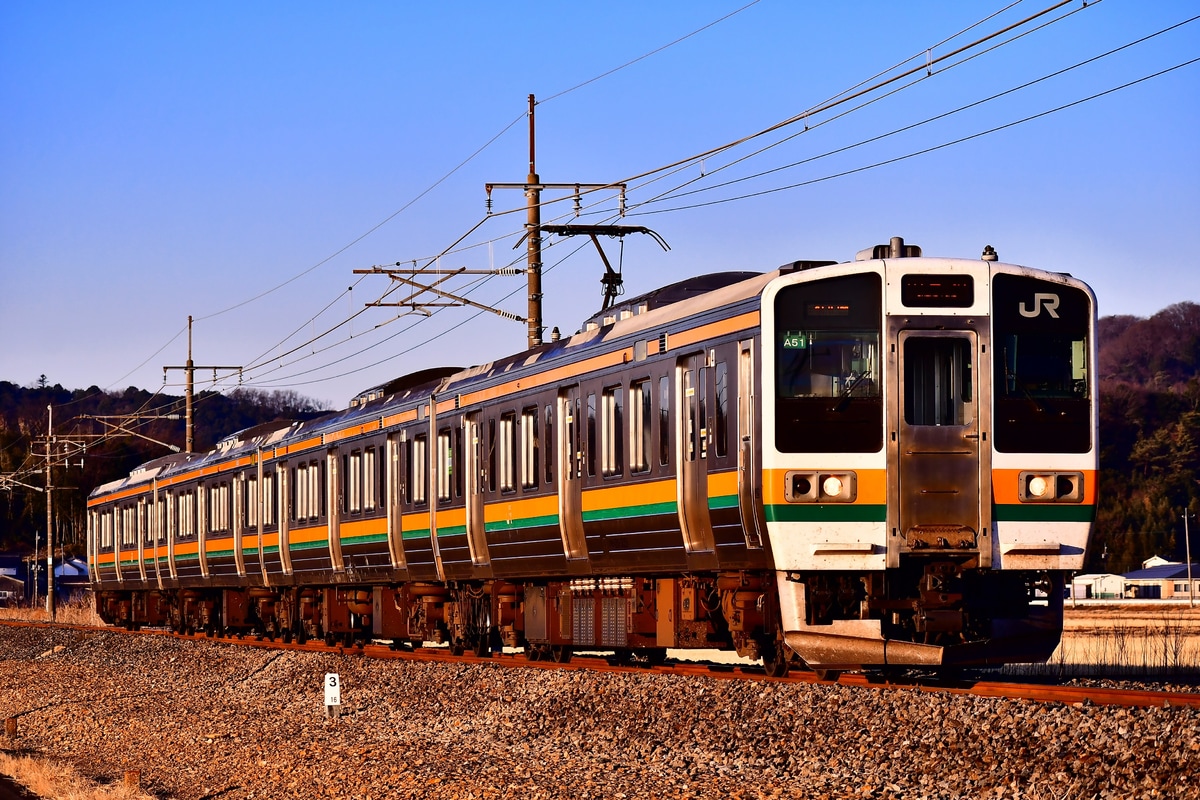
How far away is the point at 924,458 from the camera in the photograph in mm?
13789

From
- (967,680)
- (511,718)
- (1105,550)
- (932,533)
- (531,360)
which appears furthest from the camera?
(1105,550)

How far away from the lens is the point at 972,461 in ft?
45.3

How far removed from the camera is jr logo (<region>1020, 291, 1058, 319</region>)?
46.4 ft

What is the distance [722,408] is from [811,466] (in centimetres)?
126

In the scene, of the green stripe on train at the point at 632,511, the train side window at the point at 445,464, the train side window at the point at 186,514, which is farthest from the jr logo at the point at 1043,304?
the train side window at the point at 186,514

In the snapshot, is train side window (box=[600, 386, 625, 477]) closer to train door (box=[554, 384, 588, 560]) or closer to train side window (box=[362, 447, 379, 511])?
train door (box=[554, 384, 588, 560])

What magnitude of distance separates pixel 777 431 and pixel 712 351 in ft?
4.60

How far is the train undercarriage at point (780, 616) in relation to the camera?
1371cm

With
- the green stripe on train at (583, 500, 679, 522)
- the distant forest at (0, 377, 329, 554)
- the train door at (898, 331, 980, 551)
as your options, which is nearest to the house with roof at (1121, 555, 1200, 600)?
the distant forest at (0, 377, 329, 554)

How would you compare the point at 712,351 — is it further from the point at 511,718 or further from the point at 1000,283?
the point at 511,718

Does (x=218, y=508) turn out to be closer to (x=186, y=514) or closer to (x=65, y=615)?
(x=186, y=514)

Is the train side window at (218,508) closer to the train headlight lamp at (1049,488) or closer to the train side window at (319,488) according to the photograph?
the train side window at (319,488)

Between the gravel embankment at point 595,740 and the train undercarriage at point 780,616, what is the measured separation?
588 mm

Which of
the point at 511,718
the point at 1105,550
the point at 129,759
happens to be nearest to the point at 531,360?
the point at 511,718
